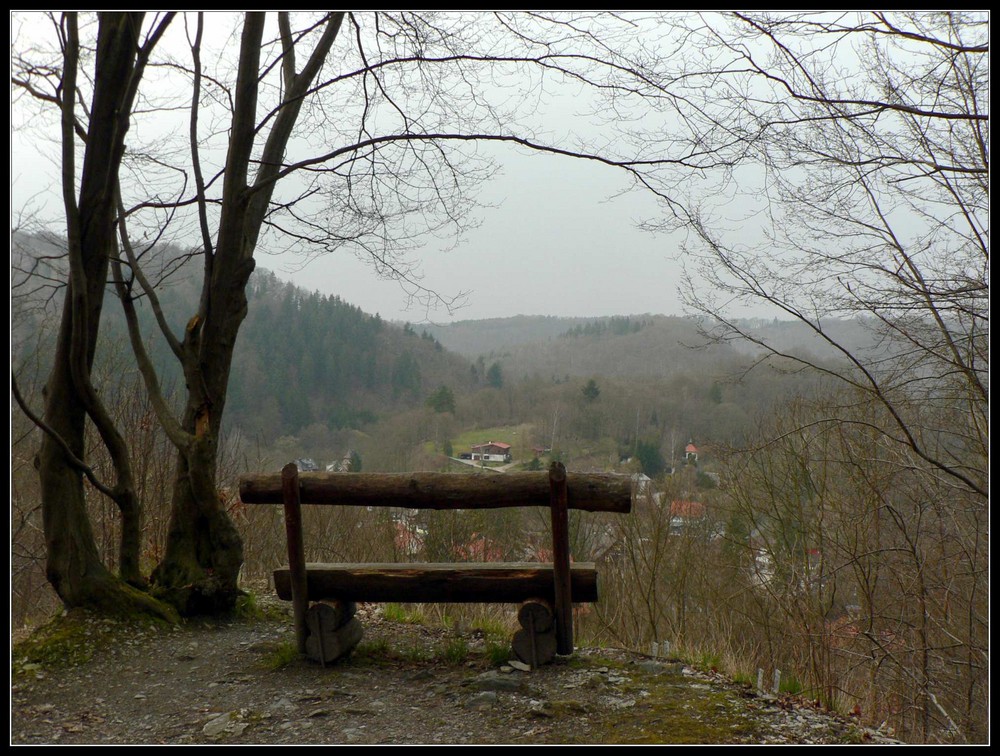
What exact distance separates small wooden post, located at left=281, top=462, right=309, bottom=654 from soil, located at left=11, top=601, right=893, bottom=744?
226mm

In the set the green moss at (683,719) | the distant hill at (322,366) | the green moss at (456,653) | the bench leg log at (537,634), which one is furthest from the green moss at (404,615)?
the distant hill at (322,366)

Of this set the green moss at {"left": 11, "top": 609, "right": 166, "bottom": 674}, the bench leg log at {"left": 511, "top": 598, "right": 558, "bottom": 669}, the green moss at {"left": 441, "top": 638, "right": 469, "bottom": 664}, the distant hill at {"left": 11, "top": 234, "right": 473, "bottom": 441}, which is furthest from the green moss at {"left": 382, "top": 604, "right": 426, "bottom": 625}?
the distant hill at {"left": 11, "top": 234, "right": 473, "bottom": 441}

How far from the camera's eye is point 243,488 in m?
4.54

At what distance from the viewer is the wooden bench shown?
14.0 ft

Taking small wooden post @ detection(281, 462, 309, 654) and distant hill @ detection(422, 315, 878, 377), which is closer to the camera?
small wooden post @ detection(281, 462, 309, 654)

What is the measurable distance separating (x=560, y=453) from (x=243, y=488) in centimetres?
1268

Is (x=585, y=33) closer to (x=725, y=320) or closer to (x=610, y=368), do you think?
(x=725, y=320)

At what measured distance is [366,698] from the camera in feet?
13.1

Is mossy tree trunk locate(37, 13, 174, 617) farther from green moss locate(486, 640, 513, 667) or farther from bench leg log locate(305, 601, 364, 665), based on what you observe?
green moss locate(486, 640, 513, 667)

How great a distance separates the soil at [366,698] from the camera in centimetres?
353

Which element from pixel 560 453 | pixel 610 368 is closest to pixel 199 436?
pixel 560 453

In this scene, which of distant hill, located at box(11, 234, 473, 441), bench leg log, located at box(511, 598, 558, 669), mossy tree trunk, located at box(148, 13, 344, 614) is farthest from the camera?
distant hill, located at box(11, 234, 473, 441)

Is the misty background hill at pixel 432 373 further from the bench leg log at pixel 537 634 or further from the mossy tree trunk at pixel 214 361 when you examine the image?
the bench leg log at pixel 537 634

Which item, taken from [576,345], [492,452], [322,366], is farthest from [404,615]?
[576,345]
